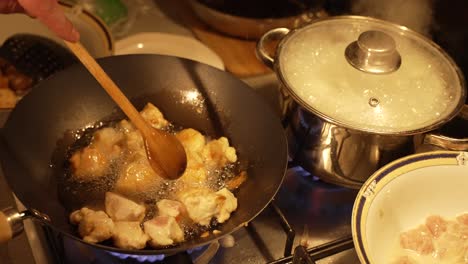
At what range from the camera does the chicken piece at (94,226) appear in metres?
0.78

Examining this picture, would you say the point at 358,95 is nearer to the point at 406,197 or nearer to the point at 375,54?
the point at 375,54

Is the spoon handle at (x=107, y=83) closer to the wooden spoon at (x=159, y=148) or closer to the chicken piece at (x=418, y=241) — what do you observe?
the wooden spoon at (x=159, y=148)

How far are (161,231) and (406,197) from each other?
1.41 ft

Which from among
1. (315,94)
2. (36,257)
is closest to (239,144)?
(315,94)

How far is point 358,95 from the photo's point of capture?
93cm

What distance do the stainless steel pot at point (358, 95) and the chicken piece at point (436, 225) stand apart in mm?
127

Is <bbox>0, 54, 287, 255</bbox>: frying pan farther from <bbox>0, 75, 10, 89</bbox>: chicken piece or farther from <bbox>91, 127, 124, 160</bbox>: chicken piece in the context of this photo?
<bbox>0, 75, 10, 89</bbox>: chicken piece

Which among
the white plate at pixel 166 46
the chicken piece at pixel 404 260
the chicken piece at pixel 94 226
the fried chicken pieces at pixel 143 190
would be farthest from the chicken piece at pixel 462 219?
the white plate at pixel 166 46

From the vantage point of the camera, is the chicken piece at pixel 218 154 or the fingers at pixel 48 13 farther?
the chicken piece at pixel 218 154

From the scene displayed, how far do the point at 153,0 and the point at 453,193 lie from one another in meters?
1.15

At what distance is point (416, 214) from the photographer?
88 centimetres

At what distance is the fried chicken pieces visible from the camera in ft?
2.62

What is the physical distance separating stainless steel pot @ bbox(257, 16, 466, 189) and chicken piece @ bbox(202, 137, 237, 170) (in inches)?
5.0

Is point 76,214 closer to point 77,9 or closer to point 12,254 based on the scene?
point 12,254
